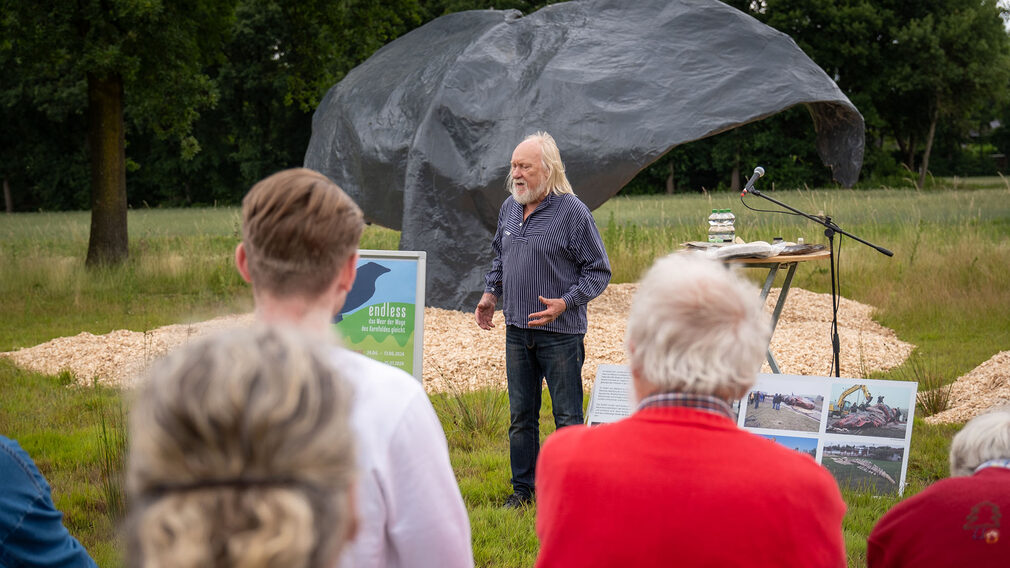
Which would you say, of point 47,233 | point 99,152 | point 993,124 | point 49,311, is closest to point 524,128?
point 49,311

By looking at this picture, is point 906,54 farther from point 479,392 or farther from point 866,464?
point 866,464

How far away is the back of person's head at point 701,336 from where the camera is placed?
167 cm

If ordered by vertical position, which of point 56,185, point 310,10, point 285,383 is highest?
point 310,10

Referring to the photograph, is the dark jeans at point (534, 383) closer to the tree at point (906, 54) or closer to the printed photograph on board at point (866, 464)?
the printed photograph on board at point (866, 464)

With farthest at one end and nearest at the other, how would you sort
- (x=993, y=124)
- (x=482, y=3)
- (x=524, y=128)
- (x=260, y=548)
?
(x=993, y=124)
(x=482, y=3)
(x=524, y=128)
(x=260, y=548)

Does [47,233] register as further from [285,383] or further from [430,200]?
[285,383]

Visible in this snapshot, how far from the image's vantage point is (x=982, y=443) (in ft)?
6.50

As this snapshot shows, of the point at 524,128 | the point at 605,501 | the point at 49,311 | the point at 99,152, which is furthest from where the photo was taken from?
the point at 99,152

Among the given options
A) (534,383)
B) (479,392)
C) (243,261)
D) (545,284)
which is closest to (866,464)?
(534,383)

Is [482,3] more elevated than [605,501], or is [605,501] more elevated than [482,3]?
[482,3]

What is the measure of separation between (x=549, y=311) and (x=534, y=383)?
0.43 meters

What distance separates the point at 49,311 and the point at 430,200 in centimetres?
458

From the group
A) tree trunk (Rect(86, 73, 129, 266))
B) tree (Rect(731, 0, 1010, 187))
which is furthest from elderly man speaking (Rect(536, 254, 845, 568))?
tree (Rect(731, 0, 1010, 187))

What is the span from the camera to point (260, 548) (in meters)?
0.94
